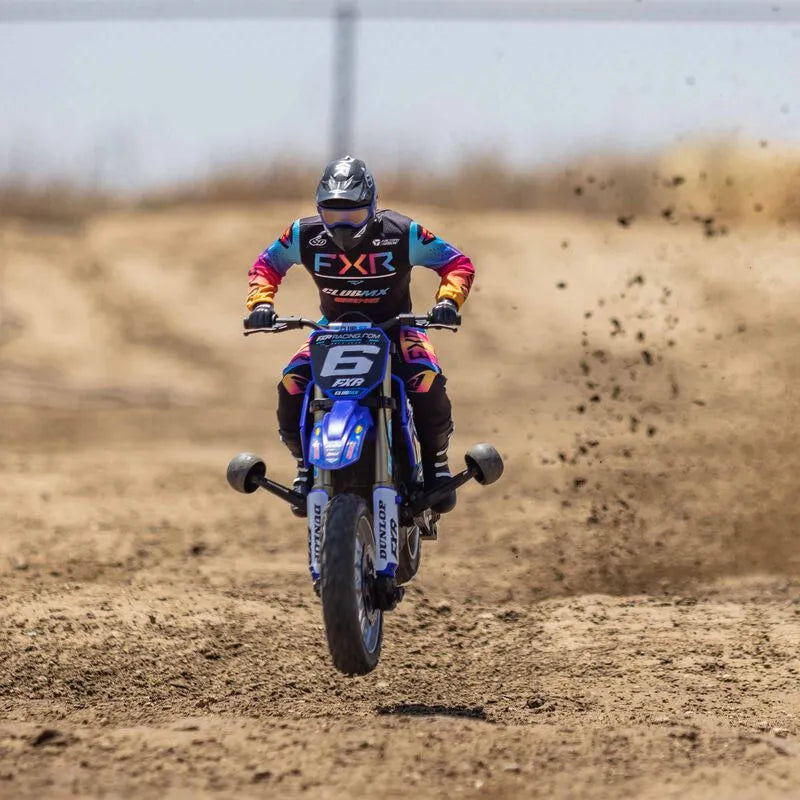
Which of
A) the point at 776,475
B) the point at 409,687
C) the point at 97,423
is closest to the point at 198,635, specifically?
→ the point at 409,687

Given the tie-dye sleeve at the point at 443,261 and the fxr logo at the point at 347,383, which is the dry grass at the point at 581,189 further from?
the fxr logo at the point at 347,383

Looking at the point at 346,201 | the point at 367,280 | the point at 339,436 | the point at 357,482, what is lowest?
the point at 357,482

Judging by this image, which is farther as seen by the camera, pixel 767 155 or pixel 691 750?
pixel 767 155

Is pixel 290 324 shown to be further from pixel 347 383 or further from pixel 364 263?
pixel 364 263

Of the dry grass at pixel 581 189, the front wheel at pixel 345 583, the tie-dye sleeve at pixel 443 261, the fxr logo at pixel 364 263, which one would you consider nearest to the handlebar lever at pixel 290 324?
the fxr logo at pixel 364 263

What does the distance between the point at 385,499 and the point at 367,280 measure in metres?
1.20

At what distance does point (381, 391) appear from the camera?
6727mm

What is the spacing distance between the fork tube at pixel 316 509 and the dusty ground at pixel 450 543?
0.74m

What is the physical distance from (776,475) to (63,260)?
13969 millimetres

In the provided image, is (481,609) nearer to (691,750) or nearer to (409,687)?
(409,687)

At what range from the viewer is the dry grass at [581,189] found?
16.7m

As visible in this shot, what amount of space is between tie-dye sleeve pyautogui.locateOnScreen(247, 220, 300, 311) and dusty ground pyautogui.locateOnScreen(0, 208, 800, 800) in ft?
6.72

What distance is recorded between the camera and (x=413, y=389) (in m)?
7.05

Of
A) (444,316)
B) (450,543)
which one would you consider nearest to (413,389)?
(444,316)
